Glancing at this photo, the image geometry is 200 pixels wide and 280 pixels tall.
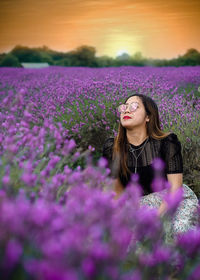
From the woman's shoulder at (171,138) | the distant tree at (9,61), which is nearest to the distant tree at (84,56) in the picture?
the distant tree at (9,61)

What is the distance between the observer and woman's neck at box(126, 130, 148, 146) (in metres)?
1.79

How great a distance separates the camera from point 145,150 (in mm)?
1784

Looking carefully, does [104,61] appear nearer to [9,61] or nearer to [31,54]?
[31,54]

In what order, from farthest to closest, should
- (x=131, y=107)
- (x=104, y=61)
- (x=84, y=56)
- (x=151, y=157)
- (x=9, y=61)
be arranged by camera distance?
(x=104, y=61) → (x=84, y=56) → (x=9, y=61) → (x=151, y=157) → (x=131, y=107)

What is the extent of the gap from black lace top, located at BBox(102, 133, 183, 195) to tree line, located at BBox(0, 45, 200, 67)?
1.87 meters

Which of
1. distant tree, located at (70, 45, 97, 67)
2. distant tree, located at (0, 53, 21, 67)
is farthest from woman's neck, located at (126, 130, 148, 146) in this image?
distant tree, located at (0, 53, 21, 67)

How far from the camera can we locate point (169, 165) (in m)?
1.67

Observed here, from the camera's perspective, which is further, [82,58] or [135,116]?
[82,58]

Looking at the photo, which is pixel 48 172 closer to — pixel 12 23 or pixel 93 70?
pixel 12 23

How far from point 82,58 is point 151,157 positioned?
7.23 feet

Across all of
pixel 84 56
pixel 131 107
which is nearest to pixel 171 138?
pixel 131 107

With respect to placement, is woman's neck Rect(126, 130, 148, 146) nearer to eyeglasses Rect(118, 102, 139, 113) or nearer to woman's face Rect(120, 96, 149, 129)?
woman's face Rect(120, 96, 149, 129)

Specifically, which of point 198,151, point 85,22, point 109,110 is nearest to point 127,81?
point 109,110

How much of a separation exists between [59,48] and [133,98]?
6.27 ft
